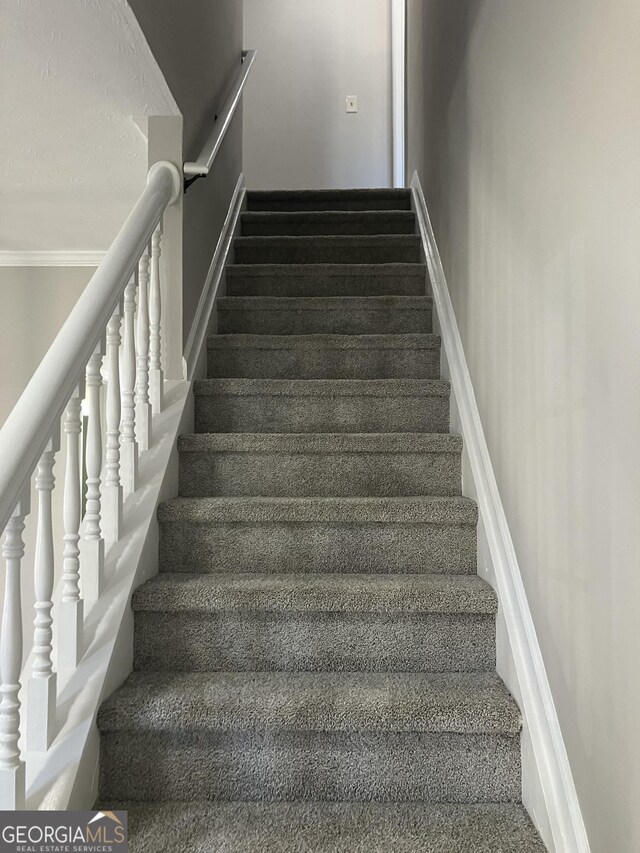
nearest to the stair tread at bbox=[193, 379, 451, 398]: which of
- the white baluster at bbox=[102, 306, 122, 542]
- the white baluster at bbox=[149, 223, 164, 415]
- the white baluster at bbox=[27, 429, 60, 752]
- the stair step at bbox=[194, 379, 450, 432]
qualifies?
the stair step at bbox=[194, 379, 450, 432]

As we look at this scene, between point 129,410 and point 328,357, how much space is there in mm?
864

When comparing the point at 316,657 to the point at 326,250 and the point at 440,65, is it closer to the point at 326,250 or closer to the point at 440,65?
the point at 326,250

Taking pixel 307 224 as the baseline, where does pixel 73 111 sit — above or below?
below

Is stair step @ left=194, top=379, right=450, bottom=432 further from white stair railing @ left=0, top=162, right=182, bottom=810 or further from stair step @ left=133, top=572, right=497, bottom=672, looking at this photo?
stair step @ left=133, top=572, right=497, bottom=672

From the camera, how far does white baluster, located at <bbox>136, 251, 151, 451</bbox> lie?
1.79m

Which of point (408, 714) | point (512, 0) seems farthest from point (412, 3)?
point (408, 714)

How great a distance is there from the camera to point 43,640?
1.21m

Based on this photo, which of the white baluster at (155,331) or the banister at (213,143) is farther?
the banister at (213,143)

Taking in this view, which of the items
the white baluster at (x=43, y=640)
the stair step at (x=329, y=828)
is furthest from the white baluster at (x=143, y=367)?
the stair step at (x=329, y=828)

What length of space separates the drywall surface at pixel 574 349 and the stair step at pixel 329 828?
206mm

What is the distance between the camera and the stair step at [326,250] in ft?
9.63

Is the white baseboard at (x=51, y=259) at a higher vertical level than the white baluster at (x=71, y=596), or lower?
higher

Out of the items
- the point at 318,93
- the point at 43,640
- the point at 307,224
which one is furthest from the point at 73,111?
the point at 318,93

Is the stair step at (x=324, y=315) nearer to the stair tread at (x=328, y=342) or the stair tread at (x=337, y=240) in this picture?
the stair tread at (x=328, y=342)
